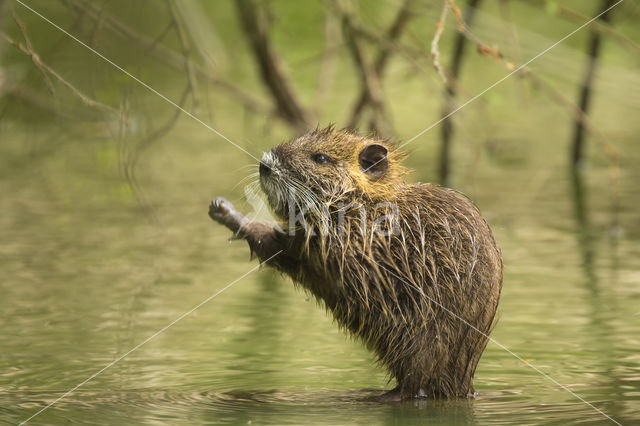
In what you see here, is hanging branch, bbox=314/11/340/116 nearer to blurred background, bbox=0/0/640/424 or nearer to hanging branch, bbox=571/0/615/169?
blurred background, bbox=0/0/640/424

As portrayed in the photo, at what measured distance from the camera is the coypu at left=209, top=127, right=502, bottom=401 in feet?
13.0

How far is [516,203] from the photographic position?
28.9ft

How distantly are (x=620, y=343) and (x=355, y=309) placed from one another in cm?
143

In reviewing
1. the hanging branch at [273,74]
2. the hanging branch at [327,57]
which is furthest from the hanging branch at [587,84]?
the hanging branch at [273,74]

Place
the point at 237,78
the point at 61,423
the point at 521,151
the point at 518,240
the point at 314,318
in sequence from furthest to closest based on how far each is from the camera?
the point at 237,78 → the point at 521,151 → the point at 518,240 → the point at 314,318 → the point at 61,423

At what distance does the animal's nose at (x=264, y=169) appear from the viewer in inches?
165

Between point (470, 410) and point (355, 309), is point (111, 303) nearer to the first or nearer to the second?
point (355, 309)

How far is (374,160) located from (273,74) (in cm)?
441

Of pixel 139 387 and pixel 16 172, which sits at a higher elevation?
pixel 16 172

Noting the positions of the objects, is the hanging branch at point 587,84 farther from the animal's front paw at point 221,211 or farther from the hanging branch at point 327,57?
the animal's front paw at point 221,211

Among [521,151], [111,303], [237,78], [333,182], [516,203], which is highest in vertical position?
[237,78]

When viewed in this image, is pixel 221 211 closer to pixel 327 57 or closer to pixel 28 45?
pixel 28 45

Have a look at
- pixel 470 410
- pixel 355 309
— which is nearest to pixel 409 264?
pixel 355 309

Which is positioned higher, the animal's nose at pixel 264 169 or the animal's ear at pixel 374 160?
the animal's ear at pixel 374 160
